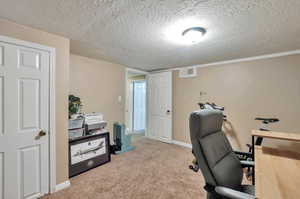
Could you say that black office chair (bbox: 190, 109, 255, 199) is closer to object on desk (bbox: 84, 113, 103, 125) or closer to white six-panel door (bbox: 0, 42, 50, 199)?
white six-panel door (bbox: 0, 42, 50, 199)

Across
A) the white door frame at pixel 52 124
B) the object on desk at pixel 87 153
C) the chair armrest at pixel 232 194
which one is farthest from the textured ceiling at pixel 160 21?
the object on desk at pixel 87 153

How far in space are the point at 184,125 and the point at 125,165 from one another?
197cm

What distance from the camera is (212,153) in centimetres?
119

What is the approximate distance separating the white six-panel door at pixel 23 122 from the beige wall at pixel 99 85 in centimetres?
110

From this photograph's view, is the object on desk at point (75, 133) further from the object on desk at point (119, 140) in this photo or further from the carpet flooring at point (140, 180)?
the object on desk at point (119, 140)

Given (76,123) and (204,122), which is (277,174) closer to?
A: (204,122)

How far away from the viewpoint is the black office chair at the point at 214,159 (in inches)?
42.3

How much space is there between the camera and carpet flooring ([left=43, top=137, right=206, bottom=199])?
193 centimetres

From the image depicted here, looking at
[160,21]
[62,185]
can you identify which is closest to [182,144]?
[62,185]

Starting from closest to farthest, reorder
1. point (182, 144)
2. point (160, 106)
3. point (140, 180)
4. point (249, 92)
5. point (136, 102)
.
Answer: point (140, 180), point (249, 92), point (182, 144), point (160, 106), point (136, 102)

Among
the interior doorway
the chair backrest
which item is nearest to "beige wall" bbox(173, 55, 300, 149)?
the interior doorway

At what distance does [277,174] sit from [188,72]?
125 inches

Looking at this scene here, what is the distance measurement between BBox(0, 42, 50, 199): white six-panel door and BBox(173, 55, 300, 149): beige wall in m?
3.18

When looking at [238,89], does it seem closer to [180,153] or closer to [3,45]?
[180,153]
